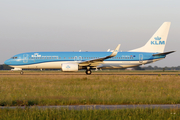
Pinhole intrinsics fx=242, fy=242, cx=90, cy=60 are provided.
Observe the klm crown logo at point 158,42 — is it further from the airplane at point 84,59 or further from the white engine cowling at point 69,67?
the white engine cowling at point 69,67

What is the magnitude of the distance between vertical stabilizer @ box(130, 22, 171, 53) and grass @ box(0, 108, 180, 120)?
34326mm

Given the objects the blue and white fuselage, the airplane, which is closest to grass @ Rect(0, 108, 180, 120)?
the airplane

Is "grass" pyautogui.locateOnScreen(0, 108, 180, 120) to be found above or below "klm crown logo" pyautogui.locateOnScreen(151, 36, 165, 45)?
below

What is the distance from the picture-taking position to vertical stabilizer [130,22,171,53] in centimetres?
4359

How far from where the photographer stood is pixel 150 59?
42469 mm

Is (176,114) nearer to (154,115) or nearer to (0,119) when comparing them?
(154,115)

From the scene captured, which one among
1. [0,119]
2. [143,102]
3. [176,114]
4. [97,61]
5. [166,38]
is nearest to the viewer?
[0,119]

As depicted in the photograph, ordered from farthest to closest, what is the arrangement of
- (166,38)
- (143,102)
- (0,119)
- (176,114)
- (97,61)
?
(166,38), (97,61), (143,102), (176,114), (0,119)

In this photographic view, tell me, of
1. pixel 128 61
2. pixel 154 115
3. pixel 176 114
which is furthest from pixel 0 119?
pixel 128 61

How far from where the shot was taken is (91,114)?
9781 mm

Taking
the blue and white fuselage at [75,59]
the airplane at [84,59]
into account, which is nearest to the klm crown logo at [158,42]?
the airplane at [84,59]

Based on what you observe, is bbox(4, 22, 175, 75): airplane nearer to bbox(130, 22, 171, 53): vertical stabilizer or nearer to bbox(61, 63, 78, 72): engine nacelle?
bbox(130, 22, 171, 53): vertical stabilizer

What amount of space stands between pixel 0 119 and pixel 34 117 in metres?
1.24

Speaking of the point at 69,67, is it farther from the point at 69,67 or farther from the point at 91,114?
the point at 91,114
